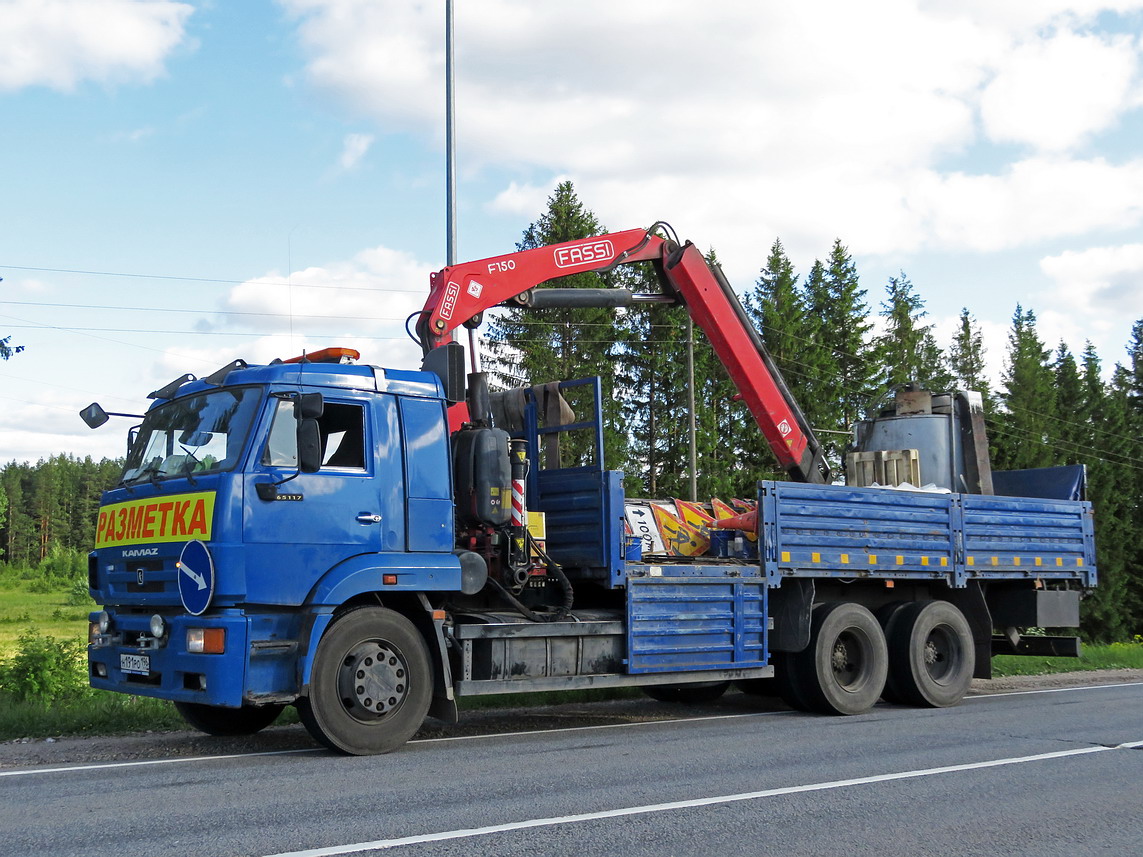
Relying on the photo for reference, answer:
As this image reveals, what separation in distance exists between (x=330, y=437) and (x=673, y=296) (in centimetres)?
557

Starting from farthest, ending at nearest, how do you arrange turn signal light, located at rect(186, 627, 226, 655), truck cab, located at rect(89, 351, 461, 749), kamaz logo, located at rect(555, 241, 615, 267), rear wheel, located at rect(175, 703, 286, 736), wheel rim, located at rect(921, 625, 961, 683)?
wheel rim, located at rect(921, 625, 961, 683), kamaz logo, located at rect(555, 241, 615, 267), rear wheel, located at rect(175, 703, 286, 736), truck cab, located at rect(89, 351, 461, 749), turn signal light, located at rect(186, 627, 226, 655)

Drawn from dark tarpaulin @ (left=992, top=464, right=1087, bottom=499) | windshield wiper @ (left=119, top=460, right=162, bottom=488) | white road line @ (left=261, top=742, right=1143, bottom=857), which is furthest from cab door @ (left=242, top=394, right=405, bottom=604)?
dark tarpaulin @ (left=992, top=464, right=1087, bottom=499)

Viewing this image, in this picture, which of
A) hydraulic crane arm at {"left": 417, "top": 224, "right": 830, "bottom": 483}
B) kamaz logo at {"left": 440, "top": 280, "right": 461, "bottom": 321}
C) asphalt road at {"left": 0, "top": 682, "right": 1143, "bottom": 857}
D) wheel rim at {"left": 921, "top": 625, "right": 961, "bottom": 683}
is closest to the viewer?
asphalt road at {"left": 0, "top": 682, "right": 1143, "bottom": 857}

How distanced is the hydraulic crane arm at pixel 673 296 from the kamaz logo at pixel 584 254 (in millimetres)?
10

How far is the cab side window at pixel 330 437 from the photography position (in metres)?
8.26

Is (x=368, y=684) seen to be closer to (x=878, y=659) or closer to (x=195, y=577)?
(x=195, y=577)

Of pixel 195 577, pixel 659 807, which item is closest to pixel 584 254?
pixel 195 577

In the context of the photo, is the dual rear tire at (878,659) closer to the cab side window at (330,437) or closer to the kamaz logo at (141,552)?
the cab side window at (330,437)

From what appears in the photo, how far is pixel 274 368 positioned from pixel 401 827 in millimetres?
3927

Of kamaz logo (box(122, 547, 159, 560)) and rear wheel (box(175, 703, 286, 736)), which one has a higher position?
kamaz logo (box(122, 547, 159, 560))

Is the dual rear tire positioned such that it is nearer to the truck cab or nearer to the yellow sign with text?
the truck cab

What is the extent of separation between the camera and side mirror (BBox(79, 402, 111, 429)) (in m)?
9.25

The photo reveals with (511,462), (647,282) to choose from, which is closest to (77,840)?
(511,462)

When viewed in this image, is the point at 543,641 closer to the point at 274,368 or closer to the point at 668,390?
the point at 274,368
